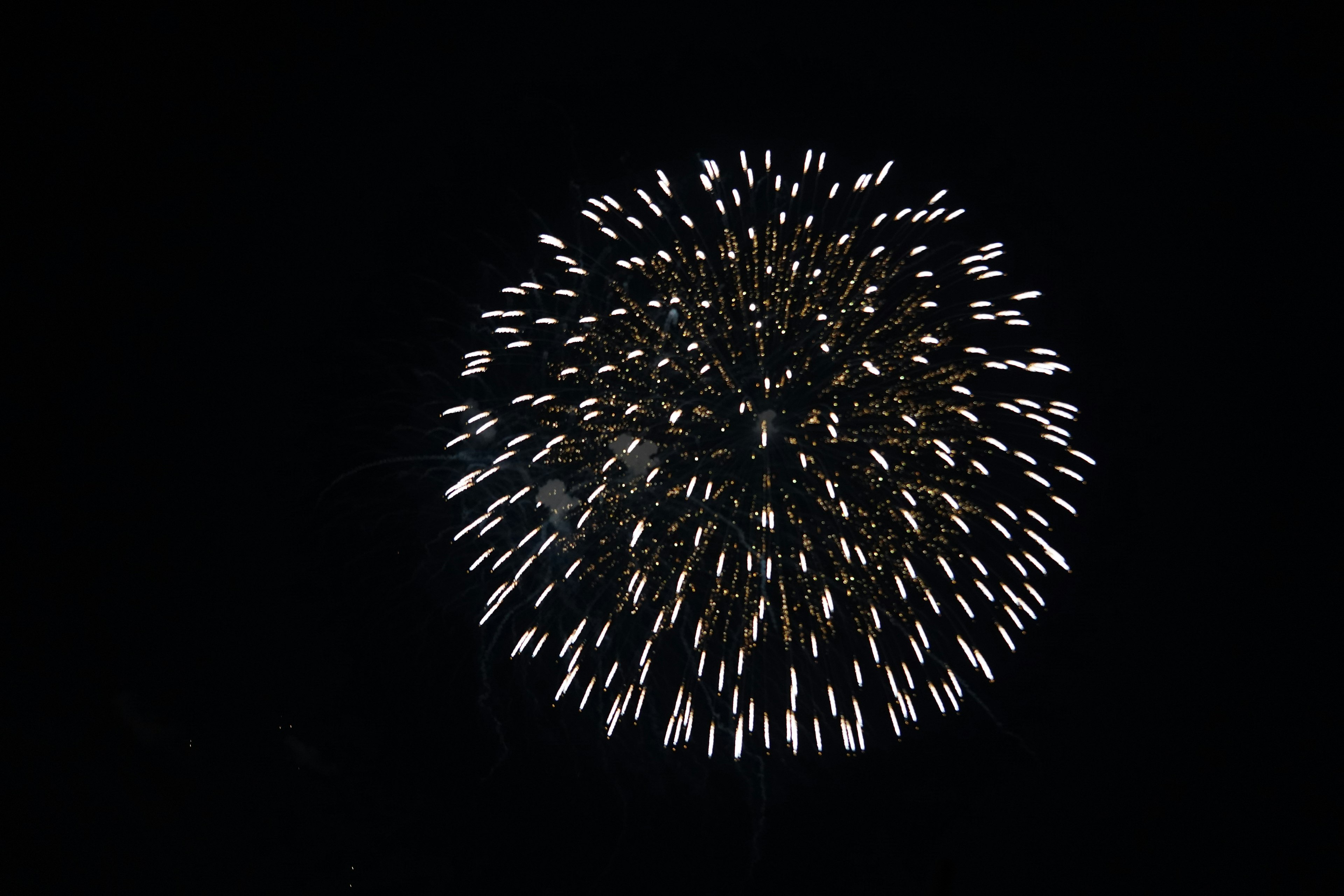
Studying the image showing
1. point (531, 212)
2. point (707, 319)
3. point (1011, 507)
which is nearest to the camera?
point (707, 319)

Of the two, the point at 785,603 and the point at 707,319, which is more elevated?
Answer: the point at 707,319

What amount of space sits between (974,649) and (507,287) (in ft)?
48.9

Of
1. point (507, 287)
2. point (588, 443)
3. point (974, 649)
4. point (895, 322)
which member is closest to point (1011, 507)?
point (974, 649)

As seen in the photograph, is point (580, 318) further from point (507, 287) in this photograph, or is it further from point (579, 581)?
point (579, 581)

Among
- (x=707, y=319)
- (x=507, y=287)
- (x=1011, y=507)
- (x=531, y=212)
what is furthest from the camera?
(x=531, y=212)

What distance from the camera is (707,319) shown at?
20609 mm

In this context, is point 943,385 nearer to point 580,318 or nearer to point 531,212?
point 580,318

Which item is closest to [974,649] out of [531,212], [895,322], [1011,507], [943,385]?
[1011,507]

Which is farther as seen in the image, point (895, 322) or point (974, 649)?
point (974, 649)

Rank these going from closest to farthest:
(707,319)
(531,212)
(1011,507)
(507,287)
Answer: (707,319)
(507,287)
(1011,507)
(531,212)

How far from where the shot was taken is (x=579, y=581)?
72.6 ft

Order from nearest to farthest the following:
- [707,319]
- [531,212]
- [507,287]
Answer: [707,319]
[507,287]
[531,212]

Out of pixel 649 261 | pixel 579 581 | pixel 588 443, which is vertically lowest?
pixel 579 581

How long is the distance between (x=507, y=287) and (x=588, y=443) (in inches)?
172
